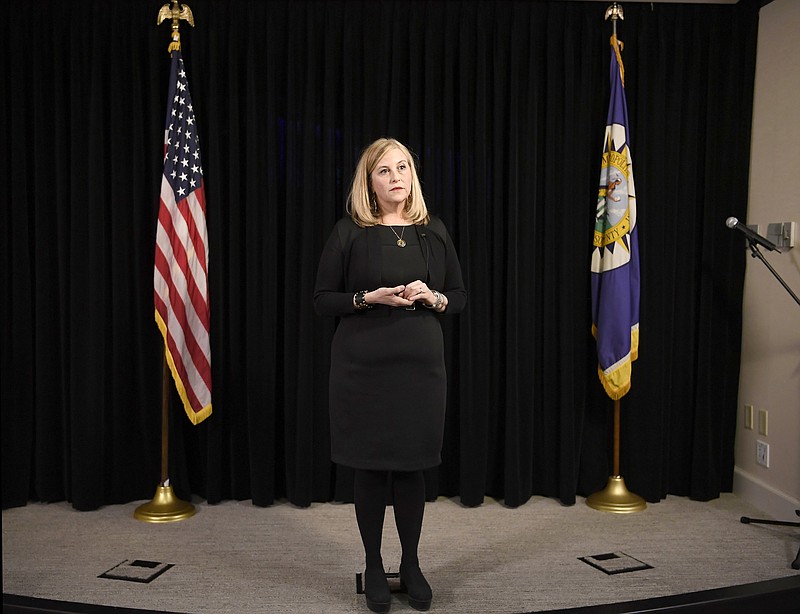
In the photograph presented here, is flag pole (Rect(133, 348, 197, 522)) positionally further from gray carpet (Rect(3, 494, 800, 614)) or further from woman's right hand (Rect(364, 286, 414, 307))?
woman's right hand (Rect(364, 286, 414, 307))

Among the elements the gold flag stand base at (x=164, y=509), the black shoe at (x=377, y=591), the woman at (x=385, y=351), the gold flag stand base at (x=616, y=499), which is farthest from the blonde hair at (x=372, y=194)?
the gold flag stand base at (x=616, y=499)

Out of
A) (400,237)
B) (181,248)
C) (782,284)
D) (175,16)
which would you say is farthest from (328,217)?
(782,284)

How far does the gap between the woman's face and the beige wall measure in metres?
2.14

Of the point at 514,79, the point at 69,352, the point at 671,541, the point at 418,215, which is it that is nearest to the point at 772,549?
the point at 671,541

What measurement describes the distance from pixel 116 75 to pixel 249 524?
232 cm

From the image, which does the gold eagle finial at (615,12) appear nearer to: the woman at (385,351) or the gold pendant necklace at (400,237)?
the woman at (385,351)

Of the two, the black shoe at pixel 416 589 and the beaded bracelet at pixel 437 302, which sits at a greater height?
the beaded bracelet at pixel 437 302

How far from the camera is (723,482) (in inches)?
170

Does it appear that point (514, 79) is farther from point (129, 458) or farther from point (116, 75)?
point (129, 458)

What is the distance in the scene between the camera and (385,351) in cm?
269

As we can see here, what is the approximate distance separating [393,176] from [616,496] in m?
2.26

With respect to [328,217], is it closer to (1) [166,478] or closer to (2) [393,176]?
(2) [393,176]

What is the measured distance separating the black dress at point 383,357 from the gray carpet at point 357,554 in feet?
1.95

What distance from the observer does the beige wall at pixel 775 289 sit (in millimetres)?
3801
